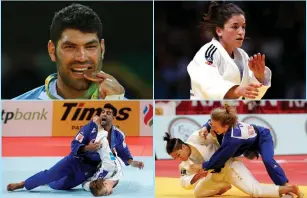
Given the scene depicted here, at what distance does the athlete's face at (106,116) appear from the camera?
6082 mm

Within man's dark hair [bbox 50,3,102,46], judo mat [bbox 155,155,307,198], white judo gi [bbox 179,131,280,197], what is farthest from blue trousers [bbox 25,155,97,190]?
man's dark hair [bbox 50,3,102,46]

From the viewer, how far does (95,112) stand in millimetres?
6176

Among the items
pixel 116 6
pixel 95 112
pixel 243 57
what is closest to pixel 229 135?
pixel 243 57

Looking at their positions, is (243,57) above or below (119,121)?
above

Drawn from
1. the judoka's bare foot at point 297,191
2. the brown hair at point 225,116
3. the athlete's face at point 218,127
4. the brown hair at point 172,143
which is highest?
the brown hair at point 225,116

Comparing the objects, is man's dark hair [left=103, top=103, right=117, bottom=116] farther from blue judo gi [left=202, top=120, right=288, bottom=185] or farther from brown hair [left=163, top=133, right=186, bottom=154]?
blue judo gi [left=202, top=120, right=288, bottom=185]

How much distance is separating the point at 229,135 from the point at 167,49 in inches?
45.0

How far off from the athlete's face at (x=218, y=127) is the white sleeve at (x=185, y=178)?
49 centimetres

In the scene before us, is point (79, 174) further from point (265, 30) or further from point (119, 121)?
point (265, 30)

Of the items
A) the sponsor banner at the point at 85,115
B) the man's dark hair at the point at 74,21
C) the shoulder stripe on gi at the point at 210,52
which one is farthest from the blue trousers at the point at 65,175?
the shoulder stripe on gi at the point at 210,52

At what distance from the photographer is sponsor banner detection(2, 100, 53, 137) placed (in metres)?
6.22

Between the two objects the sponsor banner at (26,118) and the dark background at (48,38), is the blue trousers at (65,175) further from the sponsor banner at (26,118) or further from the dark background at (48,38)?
the dark background at (48,38)

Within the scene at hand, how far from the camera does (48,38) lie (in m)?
6.18

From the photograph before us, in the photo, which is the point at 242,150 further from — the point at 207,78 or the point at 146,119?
the point at 146,119
